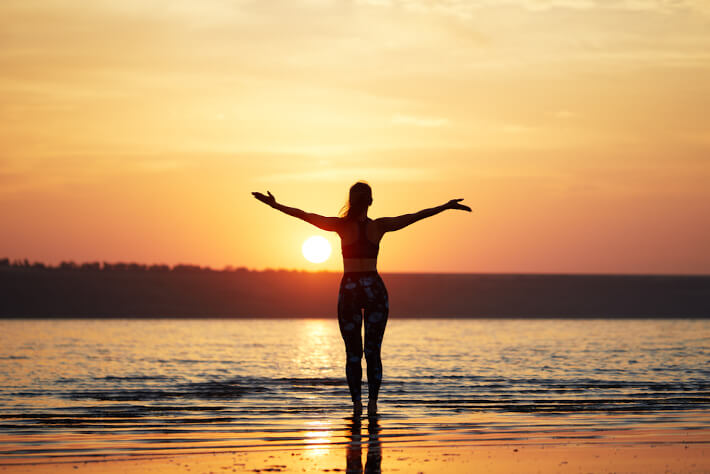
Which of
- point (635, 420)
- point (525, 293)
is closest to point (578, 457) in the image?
point (635, 420)

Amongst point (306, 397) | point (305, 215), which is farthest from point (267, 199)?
point (306, 397)

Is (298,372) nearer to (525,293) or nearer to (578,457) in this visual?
(578,457)

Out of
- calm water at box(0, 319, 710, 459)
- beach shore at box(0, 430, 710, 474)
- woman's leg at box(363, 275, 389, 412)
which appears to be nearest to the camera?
beach shore at box(0, 430, 710, 474)

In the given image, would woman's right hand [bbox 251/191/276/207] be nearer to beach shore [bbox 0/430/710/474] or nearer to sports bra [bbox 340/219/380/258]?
sports bra [bbox 340/219/380/258]

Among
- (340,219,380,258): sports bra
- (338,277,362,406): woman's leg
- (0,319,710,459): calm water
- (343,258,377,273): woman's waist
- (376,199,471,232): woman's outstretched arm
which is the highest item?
(376,199,471,232): woman's outstretched arm

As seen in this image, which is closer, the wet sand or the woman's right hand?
the wet sand

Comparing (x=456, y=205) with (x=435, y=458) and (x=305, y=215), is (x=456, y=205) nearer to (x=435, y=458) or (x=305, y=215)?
(x=305, y=215)

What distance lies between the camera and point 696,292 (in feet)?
366

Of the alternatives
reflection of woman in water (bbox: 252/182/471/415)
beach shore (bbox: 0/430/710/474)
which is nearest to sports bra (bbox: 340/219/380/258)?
reflection of woman in water (bbox: 252/182/471/415)

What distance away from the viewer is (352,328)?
11.9 meters

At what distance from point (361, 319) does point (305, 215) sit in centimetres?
146

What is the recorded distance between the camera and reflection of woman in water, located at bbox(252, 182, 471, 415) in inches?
465

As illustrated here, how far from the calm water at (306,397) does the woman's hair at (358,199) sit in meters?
2.49

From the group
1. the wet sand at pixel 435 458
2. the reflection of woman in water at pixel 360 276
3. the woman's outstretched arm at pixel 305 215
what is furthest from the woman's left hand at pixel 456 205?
the wet sand at pixel 435 458
